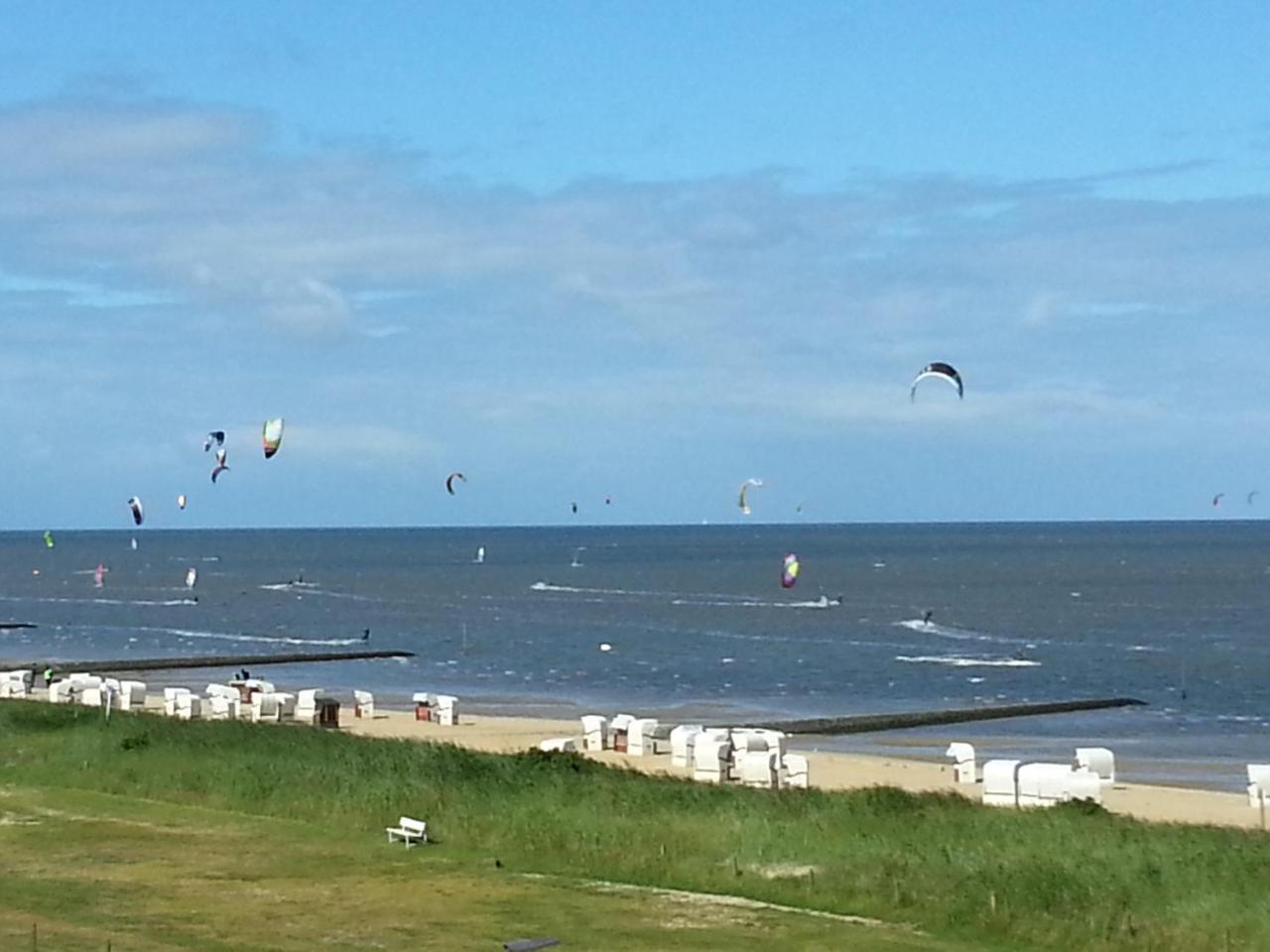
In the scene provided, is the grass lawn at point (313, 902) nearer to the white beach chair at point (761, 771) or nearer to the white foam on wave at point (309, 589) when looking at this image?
the white beach chair at point (761, 771)

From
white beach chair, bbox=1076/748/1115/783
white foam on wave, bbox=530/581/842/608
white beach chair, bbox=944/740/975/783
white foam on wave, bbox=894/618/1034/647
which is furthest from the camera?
white foam on wave, bbox=530/581/842/608

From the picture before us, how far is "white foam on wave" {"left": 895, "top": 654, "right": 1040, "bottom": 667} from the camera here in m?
76.1

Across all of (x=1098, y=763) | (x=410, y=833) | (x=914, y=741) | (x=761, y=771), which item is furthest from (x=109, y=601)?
(x=410, y=833)

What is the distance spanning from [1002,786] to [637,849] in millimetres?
7360

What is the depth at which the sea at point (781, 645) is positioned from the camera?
177ft

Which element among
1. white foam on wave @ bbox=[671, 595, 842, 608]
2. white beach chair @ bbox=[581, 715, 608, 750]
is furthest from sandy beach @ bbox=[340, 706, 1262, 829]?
white foam on wave @ bbox=[671, 595, 842, 608]

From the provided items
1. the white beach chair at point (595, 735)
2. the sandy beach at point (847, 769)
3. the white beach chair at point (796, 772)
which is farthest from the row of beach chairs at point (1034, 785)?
the white beach chair at point (595, 735)

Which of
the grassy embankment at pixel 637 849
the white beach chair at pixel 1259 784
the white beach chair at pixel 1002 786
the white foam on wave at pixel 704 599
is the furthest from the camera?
the white foam on wave at pixel 704 599

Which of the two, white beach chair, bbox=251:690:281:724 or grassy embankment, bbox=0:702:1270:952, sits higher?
white beach chair, bbox=251:690:281:724

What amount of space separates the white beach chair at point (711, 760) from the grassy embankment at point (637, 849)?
3.39m

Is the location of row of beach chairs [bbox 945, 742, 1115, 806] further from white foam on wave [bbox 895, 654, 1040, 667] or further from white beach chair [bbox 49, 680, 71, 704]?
white foam on wave [bbox 895, 654, 1040, 667]

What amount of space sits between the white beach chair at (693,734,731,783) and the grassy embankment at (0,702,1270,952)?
339cm

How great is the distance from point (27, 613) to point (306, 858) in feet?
344

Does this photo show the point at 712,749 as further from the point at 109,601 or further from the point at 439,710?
the point at 109,601
